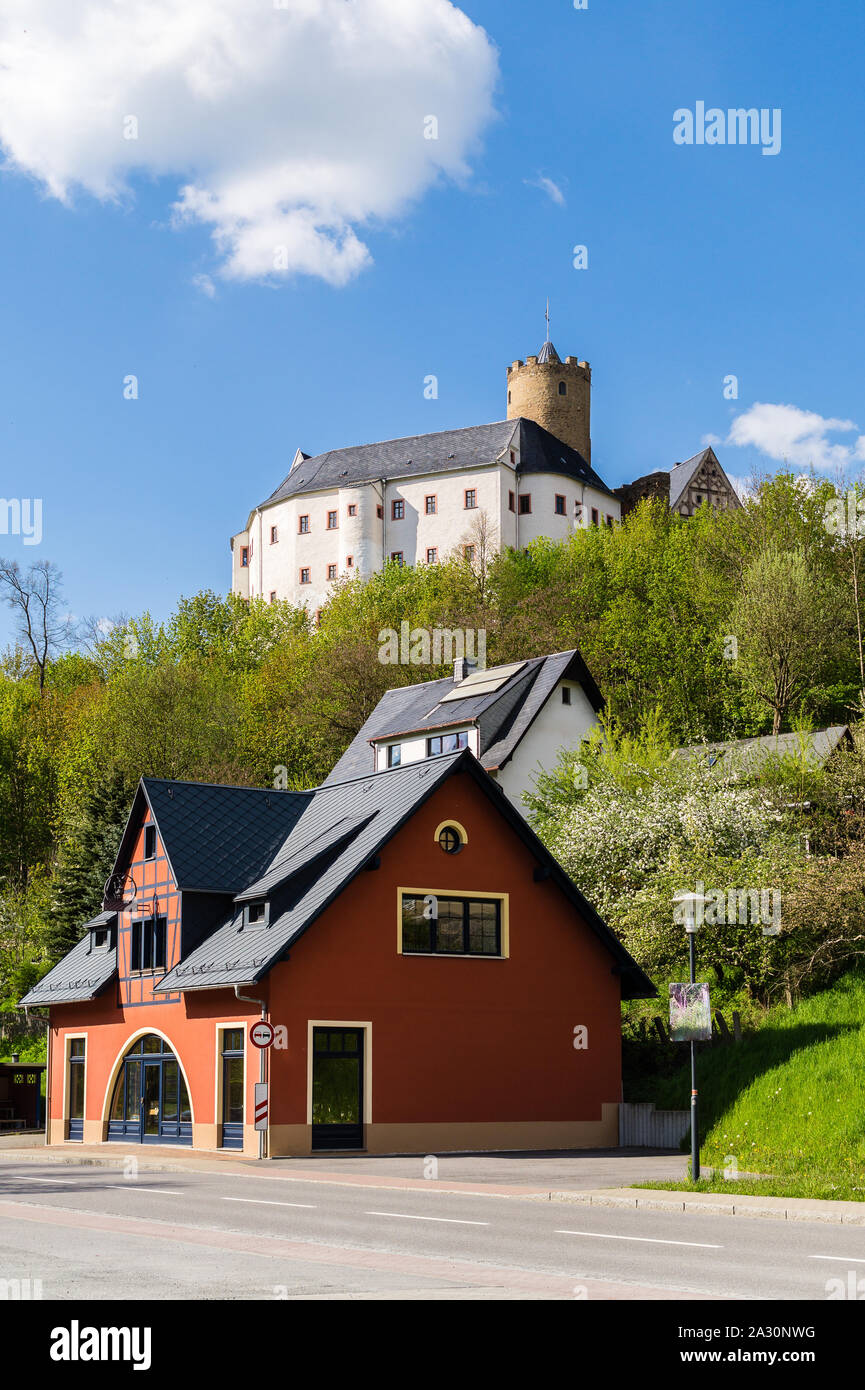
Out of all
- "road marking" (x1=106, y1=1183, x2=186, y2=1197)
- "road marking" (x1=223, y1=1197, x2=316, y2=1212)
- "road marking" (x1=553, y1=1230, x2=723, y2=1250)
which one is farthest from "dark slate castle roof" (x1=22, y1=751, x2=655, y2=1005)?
"road marking" (x1=553, y1=1230, x2=723, y2=1250)

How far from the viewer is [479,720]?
175 ft

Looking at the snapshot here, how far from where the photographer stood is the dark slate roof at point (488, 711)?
53.4 meters

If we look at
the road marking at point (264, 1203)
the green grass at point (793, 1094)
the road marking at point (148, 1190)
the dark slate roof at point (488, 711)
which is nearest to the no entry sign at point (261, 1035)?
the road marking at point (148, 1190)

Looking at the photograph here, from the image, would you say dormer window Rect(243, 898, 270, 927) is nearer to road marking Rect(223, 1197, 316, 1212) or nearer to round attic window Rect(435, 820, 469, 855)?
round attic window Rect(435, 820, 469, 855)

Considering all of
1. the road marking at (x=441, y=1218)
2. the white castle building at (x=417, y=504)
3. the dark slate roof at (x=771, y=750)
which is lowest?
the road marking at (x=441, y=1218)

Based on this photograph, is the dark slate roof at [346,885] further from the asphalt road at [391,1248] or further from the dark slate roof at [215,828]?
the asphalt road at [391,1248]

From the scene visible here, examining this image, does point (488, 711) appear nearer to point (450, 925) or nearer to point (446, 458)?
point (450, 925)

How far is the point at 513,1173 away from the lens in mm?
26703

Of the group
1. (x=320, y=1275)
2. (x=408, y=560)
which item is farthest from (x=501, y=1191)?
(x=408, y=560)

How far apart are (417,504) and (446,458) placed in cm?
394

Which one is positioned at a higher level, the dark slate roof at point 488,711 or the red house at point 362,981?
the dark slate roof at point 488,711

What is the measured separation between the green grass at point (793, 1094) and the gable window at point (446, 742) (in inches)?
823

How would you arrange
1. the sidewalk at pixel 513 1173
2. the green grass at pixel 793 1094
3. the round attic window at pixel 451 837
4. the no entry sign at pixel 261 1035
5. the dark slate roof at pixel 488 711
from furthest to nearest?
the dark slate roof at pixel 488 711, the round attic window at pixel 451 837, the no entry sign at pixel 261 1035, the green grass at pixel 793 1094, the sidewalk at pixel 513 1173

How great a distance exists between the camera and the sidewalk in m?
20.0
